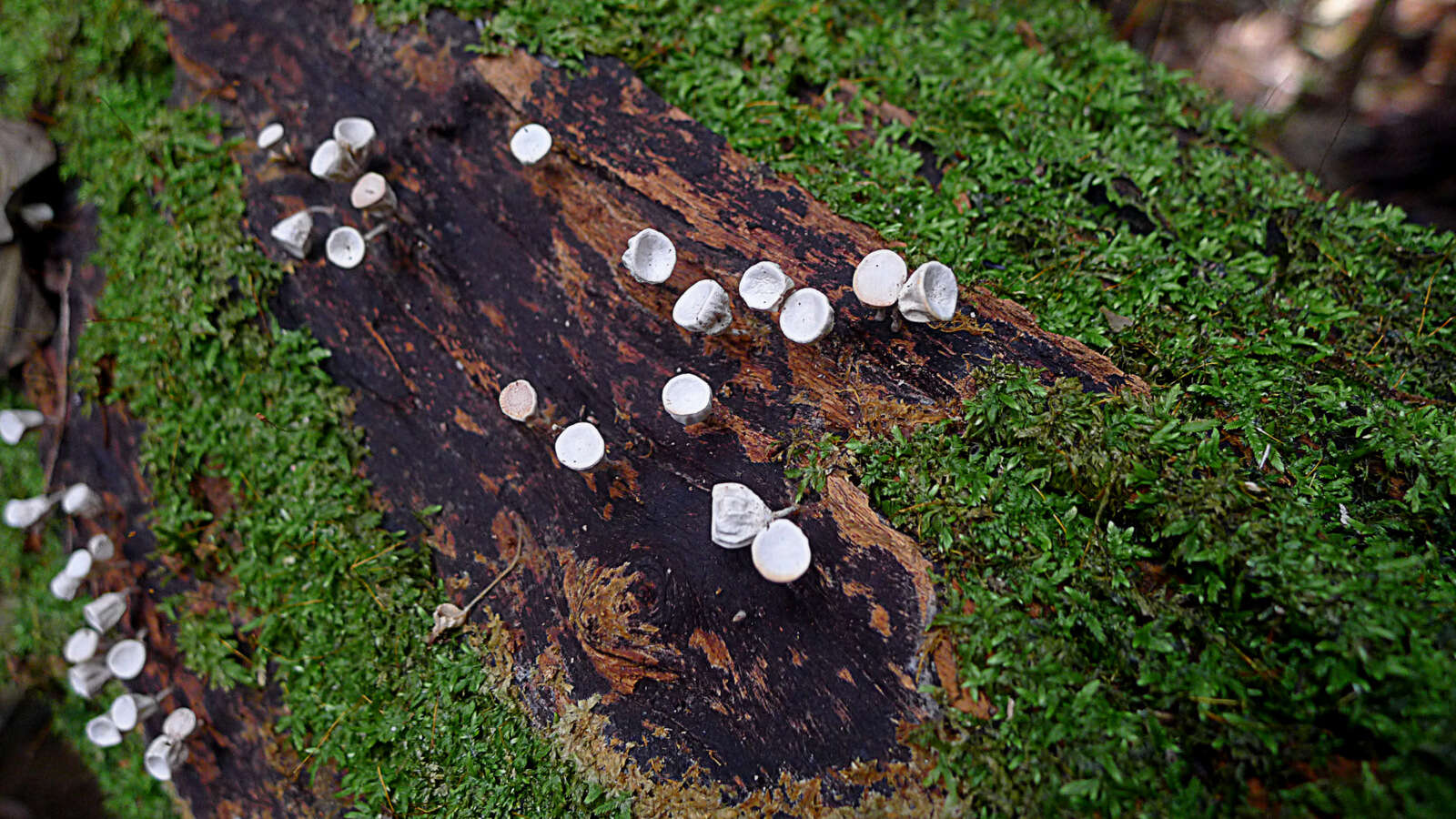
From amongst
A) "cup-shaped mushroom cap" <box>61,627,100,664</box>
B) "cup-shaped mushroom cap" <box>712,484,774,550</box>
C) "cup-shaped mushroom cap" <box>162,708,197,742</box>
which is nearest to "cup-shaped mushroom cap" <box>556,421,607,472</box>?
"cup-shaped mushroom cap" <box>712,484,774,550</box>

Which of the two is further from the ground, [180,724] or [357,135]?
[357,135]

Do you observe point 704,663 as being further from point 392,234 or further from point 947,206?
point 392,234

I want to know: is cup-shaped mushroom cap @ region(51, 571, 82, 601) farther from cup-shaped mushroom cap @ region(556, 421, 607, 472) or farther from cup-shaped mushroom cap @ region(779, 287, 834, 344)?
cup-shaped mushroom cap @ region(779, 287, 834, 344)

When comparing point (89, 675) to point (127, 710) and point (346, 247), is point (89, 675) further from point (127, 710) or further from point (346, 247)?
point (346, 247)

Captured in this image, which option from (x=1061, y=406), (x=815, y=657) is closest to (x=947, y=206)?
(x=1061, y=406)

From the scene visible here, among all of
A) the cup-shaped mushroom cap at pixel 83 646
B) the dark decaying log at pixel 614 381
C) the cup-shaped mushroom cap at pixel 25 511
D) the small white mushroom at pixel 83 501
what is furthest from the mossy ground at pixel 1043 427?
the cup-shaped mushroom cap at pixel 25 511

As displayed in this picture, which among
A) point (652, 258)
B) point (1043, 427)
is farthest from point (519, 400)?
point (1043, 427)
